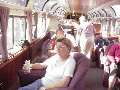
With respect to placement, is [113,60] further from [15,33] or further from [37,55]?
[15,33]

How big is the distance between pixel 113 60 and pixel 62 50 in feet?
6.38

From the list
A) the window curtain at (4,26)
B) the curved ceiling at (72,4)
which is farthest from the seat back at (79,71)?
the curved ceiling at (72,4)

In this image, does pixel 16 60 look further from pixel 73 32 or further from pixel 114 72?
pixel 73 32

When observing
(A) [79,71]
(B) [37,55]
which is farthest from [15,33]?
(A) [79,71]

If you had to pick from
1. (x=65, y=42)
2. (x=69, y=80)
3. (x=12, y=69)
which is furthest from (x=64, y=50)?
(x=12, y=69)

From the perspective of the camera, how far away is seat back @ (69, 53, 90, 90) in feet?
13.2

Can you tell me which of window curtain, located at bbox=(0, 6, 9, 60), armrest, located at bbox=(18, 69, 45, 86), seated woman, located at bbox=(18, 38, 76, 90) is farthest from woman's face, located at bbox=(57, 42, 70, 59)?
window curtain, located at bbox=(0, 6, 9, 60)

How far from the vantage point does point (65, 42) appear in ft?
13.4

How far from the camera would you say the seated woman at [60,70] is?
405cm

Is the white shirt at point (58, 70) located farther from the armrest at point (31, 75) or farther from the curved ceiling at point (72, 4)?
the curved ceiling at point (72, 4)

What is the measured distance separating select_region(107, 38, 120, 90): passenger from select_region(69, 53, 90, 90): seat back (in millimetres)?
1551

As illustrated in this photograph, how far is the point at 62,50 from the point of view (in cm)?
413

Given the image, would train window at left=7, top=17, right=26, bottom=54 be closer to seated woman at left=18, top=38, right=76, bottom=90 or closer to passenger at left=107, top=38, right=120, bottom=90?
passenger at left=107, top=38, right=120, bottom=90

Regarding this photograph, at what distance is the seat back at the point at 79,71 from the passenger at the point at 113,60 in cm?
155
